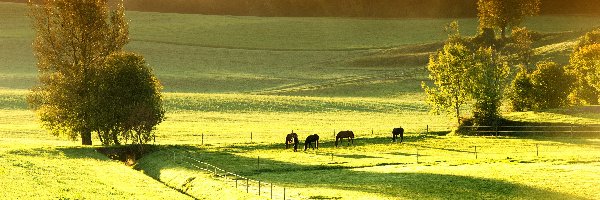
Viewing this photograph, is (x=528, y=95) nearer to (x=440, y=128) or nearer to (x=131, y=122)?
(x=440, y=128)

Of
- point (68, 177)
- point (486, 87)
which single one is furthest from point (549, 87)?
point (68, 177)

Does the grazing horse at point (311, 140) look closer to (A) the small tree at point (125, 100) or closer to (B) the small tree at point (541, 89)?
(A) the small tree at point (125, 100)

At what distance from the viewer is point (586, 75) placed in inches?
4434

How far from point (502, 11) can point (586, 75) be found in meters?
60.8

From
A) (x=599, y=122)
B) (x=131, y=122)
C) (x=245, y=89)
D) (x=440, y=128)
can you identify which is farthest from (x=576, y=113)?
(x=245, y=89)

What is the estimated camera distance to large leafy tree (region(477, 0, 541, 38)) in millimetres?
171375

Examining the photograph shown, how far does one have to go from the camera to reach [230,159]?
64.4 m

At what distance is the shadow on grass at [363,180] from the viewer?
147ft

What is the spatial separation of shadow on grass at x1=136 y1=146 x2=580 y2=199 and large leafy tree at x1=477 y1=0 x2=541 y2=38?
393 ft

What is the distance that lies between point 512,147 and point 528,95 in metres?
29.4

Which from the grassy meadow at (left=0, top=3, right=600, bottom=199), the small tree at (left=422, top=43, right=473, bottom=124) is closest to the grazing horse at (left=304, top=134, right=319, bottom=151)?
the grassy meadow at (left=0, top=3, right=600, bottom=199)

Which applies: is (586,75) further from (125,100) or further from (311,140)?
(125,100)

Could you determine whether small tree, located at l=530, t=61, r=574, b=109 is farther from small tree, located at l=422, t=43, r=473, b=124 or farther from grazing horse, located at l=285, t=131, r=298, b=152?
grazing horse, located at l=285, t=131, r=298, b=152

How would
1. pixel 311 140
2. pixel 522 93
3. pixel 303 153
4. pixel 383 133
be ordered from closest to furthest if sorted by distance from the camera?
pixel 303 153, pixel 311 140, pixel 383 133, pixel 522 93
